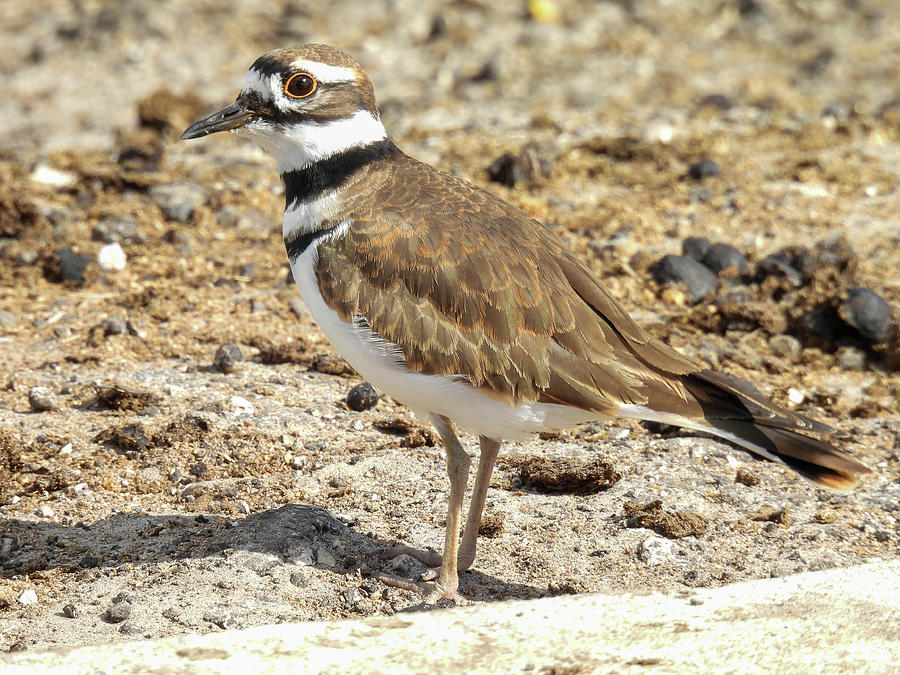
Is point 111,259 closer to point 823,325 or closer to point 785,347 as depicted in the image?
point 785,347

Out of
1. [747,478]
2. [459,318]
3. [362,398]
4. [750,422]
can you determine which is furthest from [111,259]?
[750,422]

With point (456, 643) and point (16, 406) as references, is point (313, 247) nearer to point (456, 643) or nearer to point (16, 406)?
point (456, 643)

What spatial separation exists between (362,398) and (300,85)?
1.65 m

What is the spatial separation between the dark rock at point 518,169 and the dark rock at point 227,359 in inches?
113

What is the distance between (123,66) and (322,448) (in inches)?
257

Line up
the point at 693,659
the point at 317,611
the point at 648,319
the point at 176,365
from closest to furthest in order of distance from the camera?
the point at 693,659 < the point at 317,611 < the point at 176,365 < the point at 648,319

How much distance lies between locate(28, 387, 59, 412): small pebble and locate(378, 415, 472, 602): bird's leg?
6.42ft

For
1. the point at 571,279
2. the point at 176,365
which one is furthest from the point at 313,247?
the point at 176,365

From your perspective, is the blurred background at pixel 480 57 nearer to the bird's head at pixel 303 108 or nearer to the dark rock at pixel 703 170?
the dark rock at pixel 703 170

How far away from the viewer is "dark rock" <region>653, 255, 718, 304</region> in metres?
6.64

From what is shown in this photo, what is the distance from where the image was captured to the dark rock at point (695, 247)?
696 centimetres

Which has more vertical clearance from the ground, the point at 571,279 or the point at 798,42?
the point at 798,42

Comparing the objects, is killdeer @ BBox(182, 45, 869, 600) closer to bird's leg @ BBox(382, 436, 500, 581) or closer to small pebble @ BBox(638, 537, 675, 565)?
bird's leg @ BBox(382, 436, 500, 581)

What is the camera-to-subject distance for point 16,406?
5.34 m
